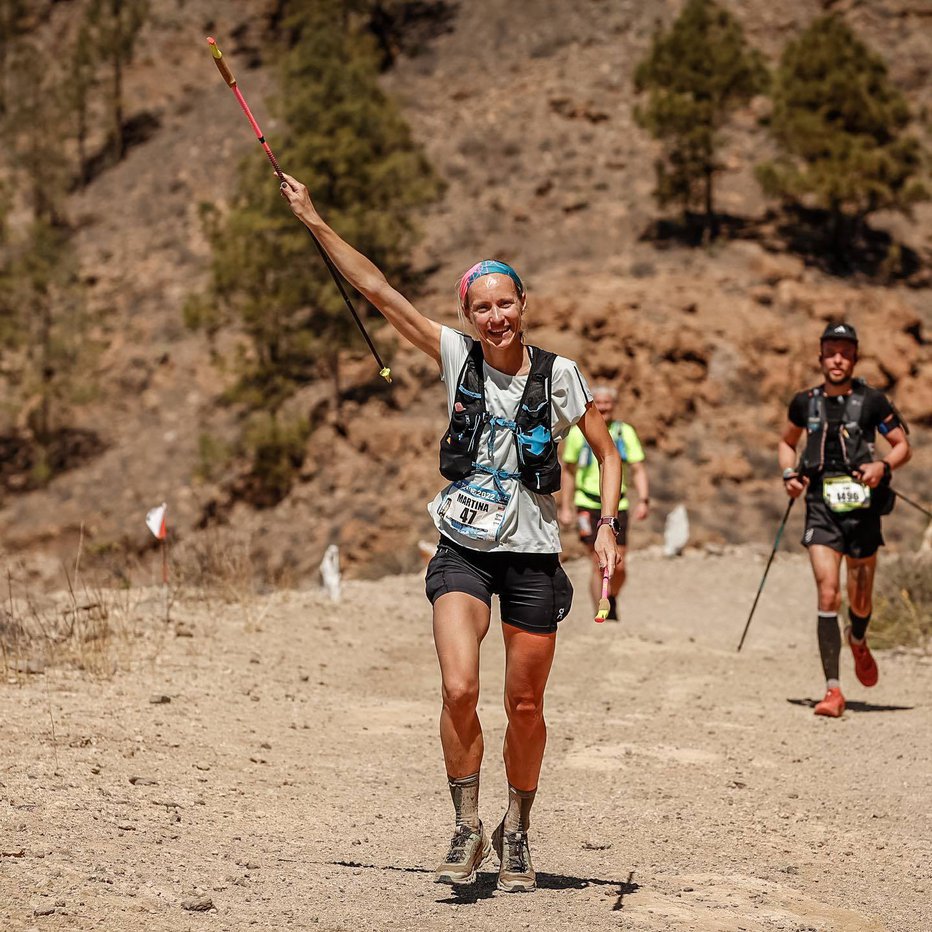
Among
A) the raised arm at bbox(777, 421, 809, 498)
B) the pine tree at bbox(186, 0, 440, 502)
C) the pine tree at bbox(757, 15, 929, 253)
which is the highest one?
the pine tree at bbox(757, 15, 929, 253)

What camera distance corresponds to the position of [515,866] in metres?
4.34

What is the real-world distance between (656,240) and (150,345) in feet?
43.1

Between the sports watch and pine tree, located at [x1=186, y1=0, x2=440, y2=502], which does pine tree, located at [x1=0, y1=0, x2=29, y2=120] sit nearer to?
pine tree, located at [x1=186, y1=0, x2=440, y2=502]

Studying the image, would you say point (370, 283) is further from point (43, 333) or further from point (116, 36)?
point (116, 36)

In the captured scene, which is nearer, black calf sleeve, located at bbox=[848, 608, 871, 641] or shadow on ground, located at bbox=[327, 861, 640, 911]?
shadow on ground, located at bbox=[327, 861, 640, 911]

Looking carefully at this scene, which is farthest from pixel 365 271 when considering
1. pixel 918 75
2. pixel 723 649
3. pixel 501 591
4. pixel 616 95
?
pixel 918 75

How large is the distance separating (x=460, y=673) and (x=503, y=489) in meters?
0.63

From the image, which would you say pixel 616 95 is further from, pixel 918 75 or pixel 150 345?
pixel 150 345

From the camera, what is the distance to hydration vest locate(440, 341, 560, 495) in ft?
14.3

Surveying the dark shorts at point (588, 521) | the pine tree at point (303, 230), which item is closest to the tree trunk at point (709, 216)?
the pine tree at point (303, 230)

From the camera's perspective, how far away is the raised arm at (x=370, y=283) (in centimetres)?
446

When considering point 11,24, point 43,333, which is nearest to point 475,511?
point 43,333

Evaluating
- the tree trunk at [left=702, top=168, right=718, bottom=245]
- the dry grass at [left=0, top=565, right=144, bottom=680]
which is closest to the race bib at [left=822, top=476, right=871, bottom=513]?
the dry grass at [left=0, top=565, right=144, bottom=680]

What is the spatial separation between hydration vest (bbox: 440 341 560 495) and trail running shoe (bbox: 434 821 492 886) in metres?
1.16
